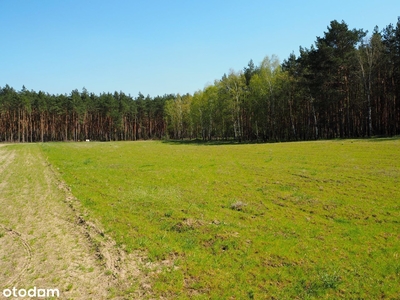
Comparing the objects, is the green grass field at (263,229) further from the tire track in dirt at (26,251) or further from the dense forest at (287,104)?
the dense forest at (287,104)

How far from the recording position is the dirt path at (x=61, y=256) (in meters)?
7.98

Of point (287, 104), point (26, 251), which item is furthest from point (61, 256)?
point (287, 104)

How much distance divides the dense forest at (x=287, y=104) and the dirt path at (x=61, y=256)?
55.4 metres

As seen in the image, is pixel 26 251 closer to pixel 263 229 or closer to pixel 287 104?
pixel 263 229

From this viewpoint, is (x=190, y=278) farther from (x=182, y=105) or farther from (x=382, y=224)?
(x=182, y=105)

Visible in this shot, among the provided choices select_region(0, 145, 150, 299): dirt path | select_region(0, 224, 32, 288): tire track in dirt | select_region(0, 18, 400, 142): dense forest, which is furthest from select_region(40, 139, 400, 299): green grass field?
select_region(0, 18, 400, 142): dense forest

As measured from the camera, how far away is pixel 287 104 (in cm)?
7500

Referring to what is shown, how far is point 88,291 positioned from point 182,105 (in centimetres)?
11524

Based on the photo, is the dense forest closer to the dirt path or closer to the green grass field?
the green grass field

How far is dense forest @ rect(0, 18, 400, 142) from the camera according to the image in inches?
2191

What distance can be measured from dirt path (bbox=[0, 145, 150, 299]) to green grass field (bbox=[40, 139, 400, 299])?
31.9 inches

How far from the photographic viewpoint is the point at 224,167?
27.1m

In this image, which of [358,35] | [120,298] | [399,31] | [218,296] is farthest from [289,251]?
[358,35]

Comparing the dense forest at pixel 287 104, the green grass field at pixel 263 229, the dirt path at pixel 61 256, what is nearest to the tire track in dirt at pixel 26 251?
the dirt path at pixel 61 256
